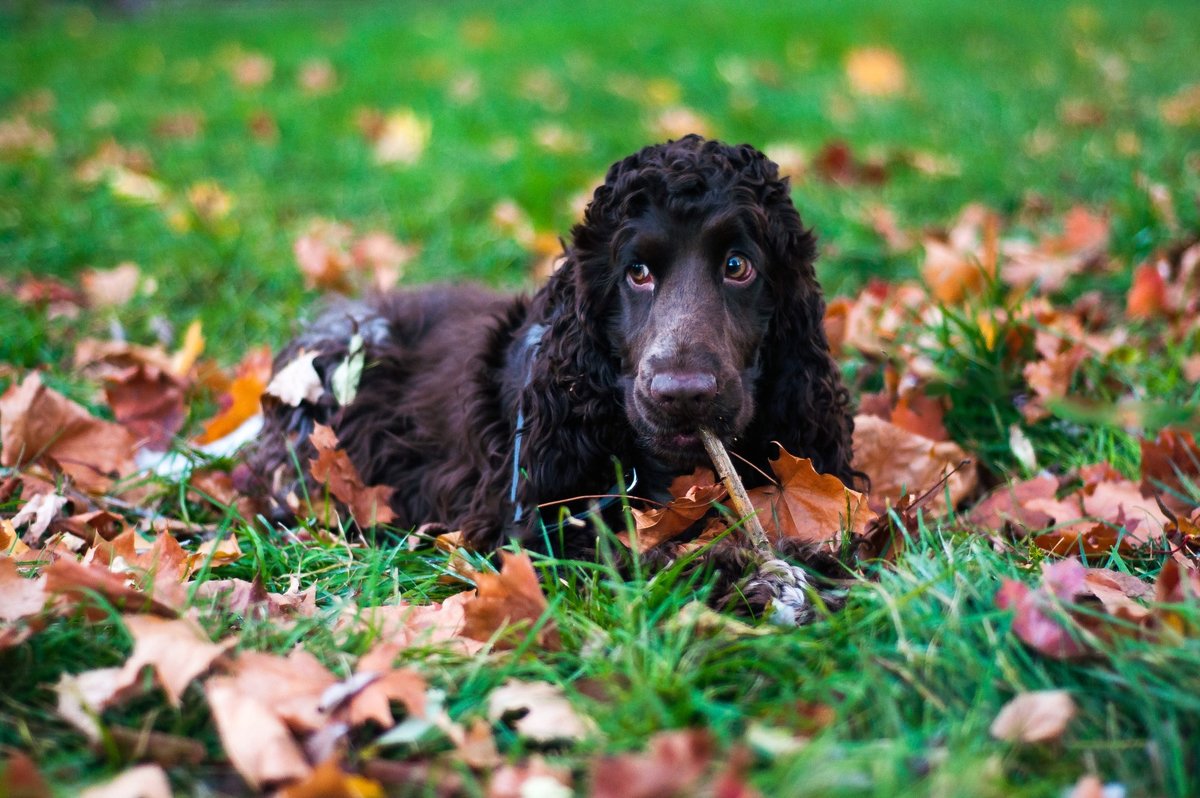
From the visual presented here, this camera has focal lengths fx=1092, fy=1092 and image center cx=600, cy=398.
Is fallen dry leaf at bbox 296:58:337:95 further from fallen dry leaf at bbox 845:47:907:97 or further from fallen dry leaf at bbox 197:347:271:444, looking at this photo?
fallen dry leaf at bbox 197:347:271:444

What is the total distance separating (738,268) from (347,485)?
1458 mm

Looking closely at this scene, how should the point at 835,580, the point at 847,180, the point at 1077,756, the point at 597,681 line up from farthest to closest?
the point at 847,180
the point at 835,580
the point at 597,681
the point at 1077,756

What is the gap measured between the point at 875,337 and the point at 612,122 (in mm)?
4447

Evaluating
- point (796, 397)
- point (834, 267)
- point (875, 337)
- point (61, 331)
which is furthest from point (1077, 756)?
point (61, 331)

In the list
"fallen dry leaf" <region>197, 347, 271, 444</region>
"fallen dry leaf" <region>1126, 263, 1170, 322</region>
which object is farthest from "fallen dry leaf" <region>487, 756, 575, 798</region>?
"fallen dry leaf" <region>1126, 263, 1170, 322</region>

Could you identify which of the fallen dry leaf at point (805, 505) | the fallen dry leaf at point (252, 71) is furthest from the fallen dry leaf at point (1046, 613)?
the fallen dry leaf at point (252, 71)

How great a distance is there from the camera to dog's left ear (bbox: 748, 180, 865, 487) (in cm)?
299

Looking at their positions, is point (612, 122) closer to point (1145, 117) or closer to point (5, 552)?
point (1145, 117)

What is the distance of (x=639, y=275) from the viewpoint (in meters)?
2.91

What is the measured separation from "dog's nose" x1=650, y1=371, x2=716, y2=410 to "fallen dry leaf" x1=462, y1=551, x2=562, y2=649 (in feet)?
1.76

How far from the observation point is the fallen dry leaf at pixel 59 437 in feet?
11.1

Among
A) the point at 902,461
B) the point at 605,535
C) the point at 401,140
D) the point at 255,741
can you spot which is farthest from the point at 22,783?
the point at 401,140

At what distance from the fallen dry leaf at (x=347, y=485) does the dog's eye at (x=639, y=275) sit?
3.68ft

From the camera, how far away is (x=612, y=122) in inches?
316
